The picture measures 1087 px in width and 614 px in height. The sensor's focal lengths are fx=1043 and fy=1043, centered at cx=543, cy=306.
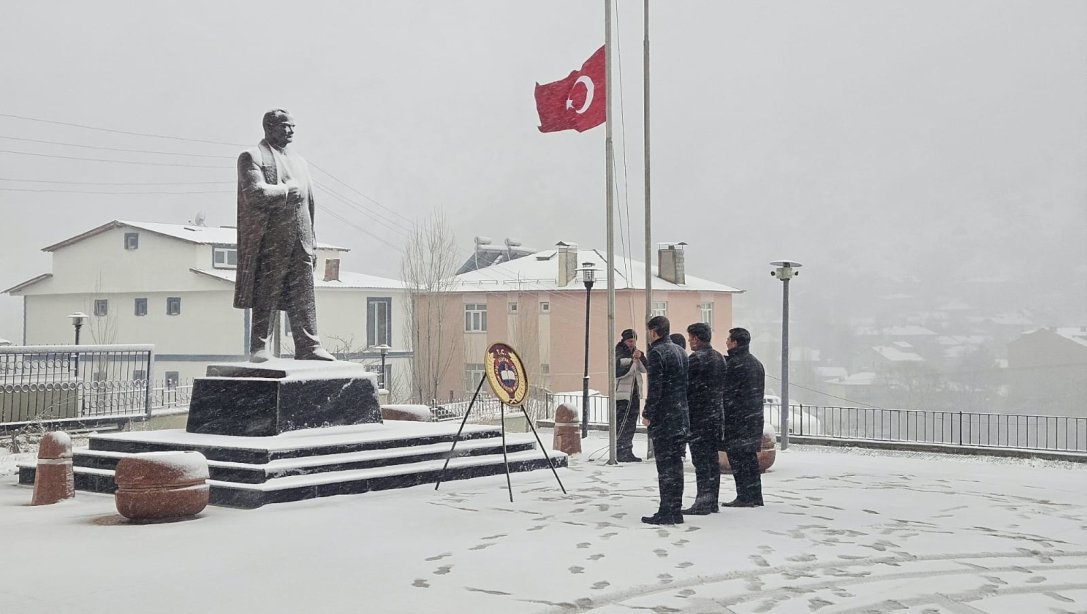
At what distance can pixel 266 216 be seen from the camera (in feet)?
37.8

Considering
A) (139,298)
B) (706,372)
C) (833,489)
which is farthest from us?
(139,298)

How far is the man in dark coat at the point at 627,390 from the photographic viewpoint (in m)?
13.1

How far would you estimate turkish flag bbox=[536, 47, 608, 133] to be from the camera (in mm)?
13055

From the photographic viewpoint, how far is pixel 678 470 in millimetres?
8125

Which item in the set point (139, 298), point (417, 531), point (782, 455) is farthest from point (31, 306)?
point (417, 531)

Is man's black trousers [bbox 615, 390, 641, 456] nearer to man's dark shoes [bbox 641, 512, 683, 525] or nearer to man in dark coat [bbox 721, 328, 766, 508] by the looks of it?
man in dark coat [bbox 721, 328, 766, 508]

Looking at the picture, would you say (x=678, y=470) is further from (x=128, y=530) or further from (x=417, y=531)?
(x=128, y=530)

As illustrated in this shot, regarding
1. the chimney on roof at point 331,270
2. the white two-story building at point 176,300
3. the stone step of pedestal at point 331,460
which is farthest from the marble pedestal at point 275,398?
the chimney on roof at point 331,270

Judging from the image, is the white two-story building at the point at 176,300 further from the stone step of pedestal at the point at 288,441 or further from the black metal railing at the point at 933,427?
the stone step of pedestal at the point at 288,441

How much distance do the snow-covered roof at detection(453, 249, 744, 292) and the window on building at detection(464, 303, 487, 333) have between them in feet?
2.49

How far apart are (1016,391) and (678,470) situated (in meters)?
52.6

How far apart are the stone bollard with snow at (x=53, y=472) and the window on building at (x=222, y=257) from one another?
25.2 meters

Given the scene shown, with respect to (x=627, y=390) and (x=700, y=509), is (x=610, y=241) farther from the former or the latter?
(x=700, y=509)

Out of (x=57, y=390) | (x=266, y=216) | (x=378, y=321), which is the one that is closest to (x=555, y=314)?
(x=378, y=321)
